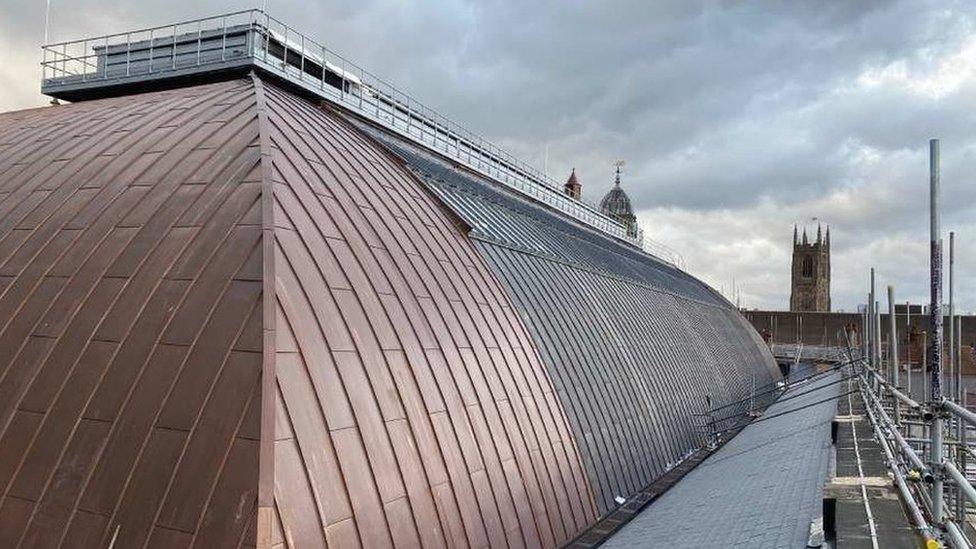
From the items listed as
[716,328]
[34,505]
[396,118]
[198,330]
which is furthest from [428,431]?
[716,328]

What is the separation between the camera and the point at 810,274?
143m

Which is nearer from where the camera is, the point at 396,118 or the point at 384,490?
the point at 384,490

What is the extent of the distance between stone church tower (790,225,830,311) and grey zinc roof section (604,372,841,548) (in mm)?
122252

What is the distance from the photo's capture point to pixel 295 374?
10.2m

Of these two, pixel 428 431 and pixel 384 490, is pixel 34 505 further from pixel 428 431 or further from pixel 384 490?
pixel 428 431

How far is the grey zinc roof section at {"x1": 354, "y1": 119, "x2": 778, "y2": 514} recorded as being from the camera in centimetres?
1788

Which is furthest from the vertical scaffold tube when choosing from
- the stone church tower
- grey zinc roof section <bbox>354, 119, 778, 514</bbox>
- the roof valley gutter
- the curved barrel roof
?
the stone church tower

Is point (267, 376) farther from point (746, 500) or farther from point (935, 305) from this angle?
point (746, 500)

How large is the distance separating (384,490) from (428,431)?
5.12 ft

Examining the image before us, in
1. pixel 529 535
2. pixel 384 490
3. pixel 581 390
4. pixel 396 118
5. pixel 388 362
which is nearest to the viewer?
pixel 384 490

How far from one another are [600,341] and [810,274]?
445ft

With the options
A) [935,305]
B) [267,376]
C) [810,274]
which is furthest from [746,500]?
[810,274]

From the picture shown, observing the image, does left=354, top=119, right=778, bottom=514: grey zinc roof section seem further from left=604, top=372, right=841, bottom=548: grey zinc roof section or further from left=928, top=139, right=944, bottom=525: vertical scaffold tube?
left=928, top=139, right=944, bottom=525: vertical scaffold tube

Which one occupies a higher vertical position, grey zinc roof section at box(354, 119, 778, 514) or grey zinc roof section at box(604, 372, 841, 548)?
grey zinc roof section at box(354, 119, 778, 514)
